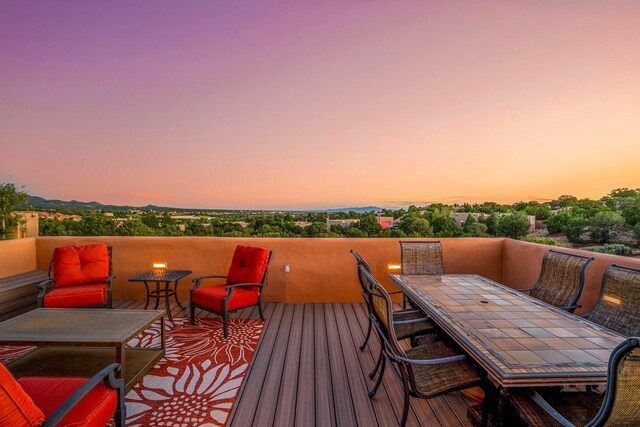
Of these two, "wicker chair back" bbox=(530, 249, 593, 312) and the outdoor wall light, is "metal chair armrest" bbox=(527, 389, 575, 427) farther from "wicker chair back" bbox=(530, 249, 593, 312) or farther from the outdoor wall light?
"wicker chair back" bbox=(530, 249, 593, 312)

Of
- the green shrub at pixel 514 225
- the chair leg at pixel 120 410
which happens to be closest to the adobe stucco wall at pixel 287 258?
the chair leg at pixel 120 410

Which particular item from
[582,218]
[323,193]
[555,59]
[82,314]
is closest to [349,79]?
[555,59]

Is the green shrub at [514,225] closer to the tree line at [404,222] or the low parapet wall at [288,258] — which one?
the tree line at [404,222]

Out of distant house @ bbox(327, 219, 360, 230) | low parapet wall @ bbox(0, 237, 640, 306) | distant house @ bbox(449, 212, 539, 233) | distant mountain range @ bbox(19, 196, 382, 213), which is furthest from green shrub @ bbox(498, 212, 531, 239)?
distant house @ bbox(327, 219, 360, 230)

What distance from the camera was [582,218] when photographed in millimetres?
8227

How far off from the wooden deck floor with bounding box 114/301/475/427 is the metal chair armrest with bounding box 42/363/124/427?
86 centimetres

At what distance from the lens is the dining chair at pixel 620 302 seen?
221 cm

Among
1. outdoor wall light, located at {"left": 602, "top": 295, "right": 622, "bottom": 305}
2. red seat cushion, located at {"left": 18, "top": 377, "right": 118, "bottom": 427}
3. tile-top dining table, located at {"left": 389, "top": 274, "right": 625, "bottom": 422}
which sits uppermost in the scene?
outdoor wall light, located at {"left": 602, "top": 295, "right": 622, "bottom": 305}

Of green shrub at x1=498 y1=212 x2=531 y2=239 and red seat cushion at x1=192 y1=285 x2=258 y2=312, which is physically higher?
green shrub at x1=498 y1=212 x2=531 y2=239

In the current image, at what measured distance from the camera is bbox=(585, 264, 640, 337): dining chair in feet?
7.23

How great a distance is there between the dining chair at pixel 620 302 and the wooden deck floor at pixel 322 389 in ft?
4.02

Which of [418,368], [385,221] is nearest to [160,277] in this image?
[418,368]

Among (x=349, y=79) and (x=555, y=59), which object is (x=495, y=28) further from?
(x=349, y=79)

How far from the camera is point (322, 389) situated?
252cm
